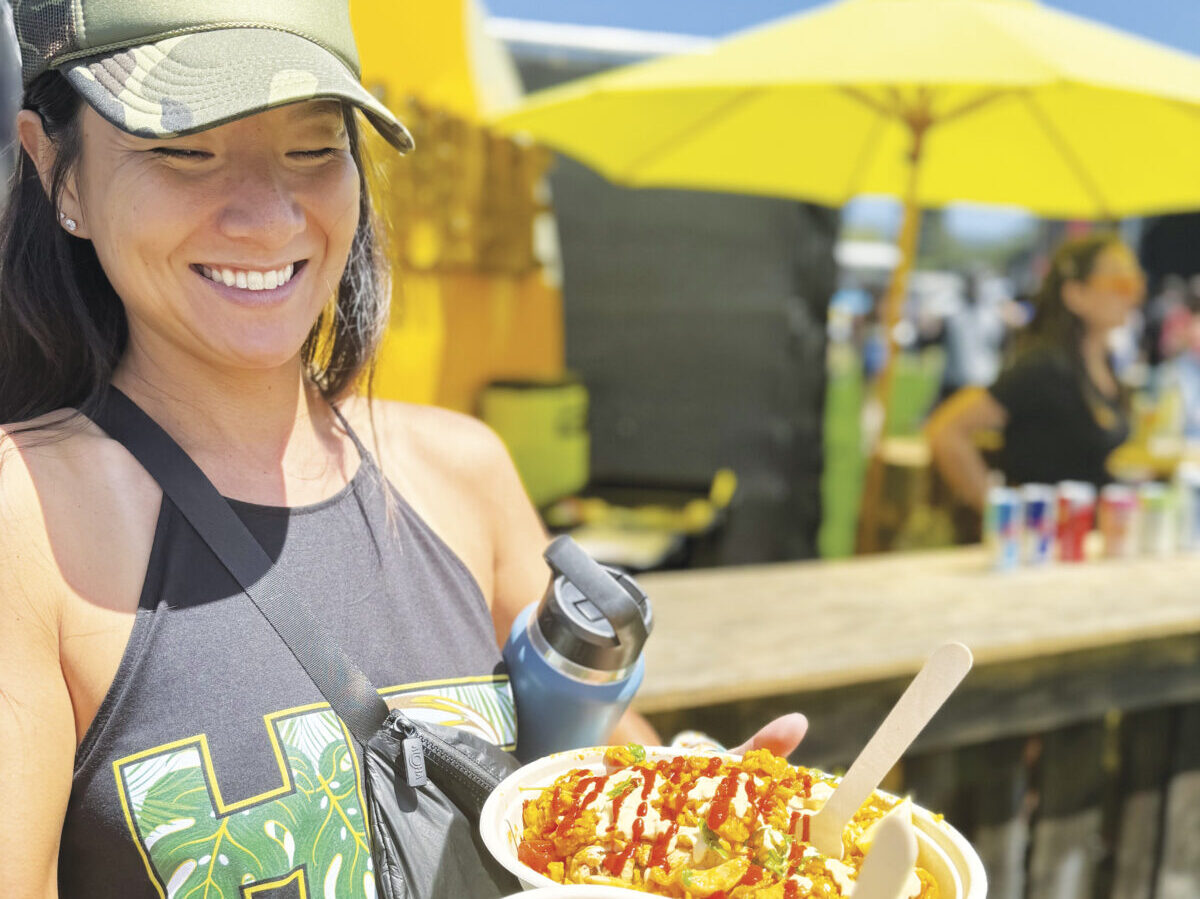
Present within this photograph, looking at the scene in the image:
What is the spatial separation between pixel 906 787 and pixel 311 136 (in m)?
2.36

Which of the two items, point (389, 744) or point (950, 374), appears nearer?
point (389, 744)

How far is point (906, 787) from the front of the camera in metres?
2.82

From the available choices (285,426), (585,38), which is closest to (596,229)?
(585,38)

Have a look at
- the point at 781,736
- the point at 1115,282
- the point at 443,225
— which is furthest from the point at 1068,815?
the point at 443,225

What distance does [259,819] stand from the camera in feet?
3.57

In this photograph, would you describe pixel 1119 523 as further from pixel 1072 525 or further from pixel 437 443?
pixel 437 443

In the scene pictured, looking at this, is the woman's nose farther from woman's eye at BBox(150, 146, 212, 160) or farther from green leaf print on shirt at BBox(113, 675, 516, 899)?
green leaf print on shirt at BBox(113, 675, 516, 899)

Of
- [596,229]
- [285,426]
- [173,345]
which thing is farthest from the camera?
[596,229]

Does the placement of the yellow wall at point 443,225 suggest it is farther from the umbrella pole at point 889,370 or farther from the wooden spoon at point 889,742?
the wooden spoon at point 889,742

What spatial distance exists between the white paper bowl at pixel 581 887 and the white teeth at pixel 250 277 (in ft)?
2.00

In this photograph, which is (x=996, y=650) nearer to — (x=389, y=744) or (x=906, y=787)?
(x=906, y=787)

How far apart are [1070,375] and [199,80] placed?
421cm

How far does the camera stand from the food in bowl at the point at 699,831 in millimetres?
944

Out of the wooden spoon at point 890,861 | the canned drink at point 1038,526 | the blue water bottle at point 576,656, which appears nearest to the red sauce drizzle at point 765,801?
the wooden spoon at point 890,861
